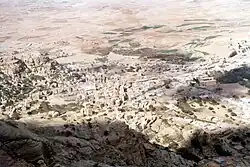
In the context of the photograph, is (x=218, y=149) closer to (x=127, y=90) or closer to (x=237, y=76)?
(x=127, y=90)

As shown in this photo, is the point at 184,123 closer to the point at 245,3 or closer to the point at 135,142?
the point at 135,142

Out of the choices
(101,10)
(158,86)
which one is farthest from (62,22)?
(158,86)

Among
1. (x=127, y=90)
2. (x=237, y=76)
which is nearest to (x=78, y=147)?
(x=127, y=90)

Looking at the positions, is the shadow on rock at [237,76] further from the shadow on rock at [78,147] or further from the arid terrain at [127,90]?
the shadow on rock at [78,147]

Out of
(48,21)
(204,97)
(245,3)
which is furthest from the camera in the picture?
(245,3)

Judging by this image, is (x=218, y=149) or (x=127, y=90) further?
(x=127, y=90)

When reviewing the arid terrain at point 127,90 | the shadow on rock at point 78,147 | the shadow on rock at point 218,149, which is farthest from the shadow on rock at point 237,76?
the shadow on rock at point 78,147

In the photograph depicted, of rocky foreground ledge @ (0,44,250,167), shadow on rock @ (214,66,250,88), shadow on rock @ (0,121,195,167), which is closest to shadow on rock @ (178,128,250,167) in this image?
rocky foreground ledge @ (0,44,250,167)
